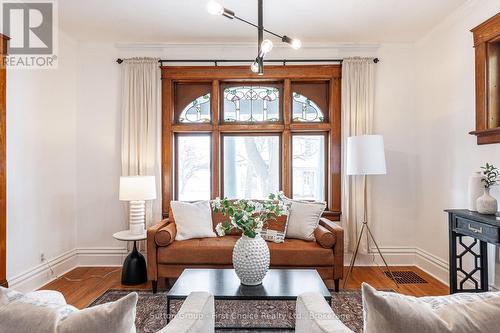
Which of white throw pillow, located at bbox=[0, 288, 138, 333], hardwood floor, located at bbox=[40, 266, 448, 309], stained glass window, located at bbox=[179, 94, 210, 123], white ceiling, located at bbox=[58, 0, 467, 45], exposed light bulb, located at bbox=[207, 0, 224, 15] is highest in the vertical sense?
white ceiling, located at bbox=[58, 0, 467, 45]

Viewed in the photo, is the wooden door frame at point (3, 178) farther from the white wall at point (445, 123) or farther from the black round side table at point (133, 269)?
the white wall at point (445, 123)

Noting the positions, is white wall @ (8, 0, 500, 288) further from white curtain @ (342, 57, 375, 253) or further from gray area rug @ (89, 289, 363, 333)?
gray area rug @ (89, 289, 363, 333)

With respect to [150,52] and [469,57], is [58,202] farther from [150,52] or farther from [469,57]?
[469,57]

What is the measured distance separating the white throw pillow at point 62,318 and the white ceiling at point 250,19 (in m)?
3.07

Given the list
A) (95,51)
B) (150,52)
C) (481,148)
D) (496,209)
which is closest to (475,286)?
(496,209)

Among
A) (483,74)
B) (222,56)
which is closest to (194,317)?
(483,74)

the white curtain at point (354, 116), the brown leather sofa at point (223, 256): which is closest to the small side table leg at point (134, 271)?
the brown leather sofa at point (223, 256)

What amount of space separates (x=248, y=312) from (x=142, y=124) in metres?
2.62

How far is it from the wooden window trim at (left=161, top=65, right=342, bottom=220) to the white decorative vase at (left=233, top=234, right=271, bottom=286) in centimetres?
188

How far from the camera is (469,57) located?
10.3 ft

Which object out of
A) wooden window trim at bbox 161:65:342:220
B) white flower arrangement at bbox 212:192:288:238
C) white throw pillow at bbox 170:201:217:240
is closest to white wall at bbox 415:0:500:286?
wooden window trim at bbox 161:65:342:220

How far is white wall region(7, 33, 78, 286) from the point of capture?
304 centimetres

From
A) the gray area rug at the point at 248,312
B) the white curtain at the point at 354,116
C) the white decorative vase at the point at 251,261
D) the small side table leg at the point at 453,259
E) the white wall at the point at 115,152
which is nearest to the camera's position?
the white decorative vase at the point at 251,261

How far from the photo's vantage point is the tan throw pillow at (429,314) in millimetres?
796
